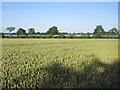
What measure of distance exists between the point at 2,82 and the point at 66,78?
5.37 feet

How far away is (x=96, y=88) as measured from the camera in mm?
3094

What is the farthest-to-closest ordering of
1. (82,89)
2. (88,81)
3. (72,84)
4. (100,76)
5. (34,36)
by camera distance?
(34,36), (100,76), (88,81), (72,84), (82,89)

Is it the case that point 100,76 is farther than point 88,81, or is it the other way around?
point 100,76

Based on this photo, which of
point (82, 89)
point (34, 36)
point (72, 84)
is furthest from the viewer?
point (34, 36)

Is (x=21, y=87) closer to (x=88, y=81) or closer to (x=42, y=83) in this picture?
(x=42, y=83)

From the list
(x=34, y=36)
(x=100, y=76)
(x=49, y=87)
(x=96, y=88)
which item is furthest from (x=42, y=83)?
(x=34, y=36)

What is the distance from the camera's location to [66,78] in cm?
369

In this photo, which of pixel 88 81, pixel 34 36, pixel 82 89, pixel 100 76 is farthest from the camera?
pixel 34 36

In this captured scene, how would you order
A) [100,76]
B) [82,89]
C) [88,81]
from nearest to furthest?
[82,89] → [88,81] → [100,76]

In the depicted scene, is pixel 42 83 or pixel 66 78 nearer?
pixel 42 83

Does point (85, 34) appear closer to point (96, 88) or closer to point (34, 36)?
point (34, 36)

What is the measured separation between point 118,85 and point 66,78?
1.31m

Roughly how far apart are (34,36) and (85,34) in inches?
905

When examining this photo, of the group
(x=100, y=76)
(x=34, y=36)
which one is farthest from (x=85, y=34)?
(x=100, y=76)
